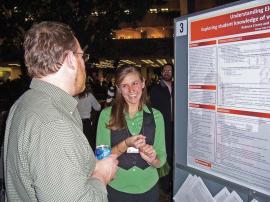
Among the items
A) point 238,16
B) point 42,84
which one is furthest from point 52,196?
point 238,16

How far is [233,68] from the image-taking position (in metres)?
2.04

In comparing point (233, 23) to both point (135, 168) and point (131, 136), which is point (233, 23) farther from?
point (135, 168)

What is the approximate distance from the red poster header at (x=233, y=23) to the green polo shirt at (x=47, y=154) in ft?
3.31

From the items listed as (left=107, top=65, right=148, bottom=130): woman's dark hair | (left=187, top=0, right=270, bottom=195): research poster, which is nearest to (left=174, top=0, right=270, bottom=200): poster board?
(left=187, top=0, right=270, bottom=195): research poster

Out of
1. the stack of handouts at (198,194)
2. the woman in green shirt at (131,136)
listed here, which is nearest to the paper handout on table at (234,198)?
the stack of handouts at (198,194)

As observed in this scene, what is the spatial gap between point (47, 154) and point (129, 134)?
156 cm

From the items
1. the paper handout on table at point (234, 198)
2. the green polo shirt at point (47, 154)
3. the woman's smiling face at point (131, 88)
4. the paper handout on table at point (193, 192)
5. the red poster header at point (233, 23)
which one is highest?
the red poster header at point (233, 23)

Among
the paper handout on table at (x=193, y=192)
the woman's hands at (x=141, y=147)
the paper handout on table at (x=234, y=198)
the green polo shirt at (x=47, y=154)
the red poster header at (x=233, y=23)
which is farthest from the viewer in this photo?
the woman's hands at (x=141, y=147)

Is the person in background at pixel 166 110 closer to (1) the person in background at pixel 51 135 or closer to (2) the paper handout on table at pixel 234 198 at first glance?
(2) the paper handout on table at pixel 234 198

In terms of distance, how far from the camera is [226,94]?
210 cm

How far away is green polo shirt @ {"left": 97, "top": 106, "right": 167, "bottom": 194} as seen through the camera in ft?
9.91

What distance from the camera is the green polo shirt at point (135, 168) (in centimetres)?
302

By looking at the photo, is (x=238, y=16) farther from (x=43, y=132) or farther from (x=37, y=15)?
(x=37, y=15)

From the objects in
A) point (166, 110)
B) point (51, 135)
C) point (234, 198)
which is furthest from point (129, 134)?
point (166, 110)
